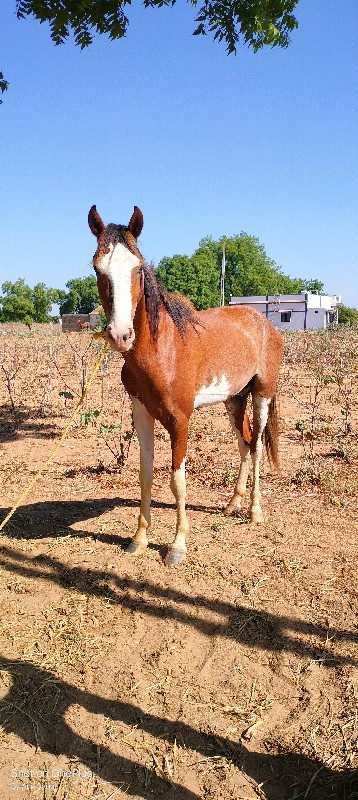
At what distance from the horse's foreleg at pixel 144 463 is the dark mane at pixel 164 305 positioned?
641mm

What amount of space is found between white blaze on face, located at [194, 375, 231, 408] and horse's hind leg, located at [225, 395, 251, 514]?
58 cm

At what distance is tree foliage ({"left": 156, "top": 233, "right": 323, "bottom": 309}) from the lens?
237 ft

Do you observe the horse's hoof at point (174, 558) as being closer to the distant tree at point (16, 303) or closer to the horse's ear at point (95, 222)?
the horse's ear at point (95, 222)

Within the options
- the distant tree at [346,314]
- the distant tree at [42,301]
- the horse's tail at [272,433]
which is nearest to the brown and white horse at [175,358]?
the horse's tail at [272,433]

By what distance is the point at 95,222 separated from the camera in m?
3.15

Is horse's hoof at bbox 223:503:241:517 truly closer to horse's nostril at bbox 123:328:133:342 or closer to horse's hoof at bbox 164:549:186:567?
horse's hoof at bbox 164:549:186:567

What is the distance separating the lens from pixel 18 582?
370 centimetres

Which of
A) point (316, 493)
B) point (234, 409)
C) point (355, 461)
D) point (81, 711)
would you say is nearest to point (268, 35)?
point (234, 409)

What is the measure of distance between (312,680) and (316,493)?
2.79 metres

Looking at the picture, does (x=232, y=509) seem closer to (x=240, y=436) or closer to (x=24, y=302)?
(x=240, y=436)

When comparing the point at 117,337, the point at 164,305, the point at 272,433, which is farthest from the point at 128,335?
the point at 272,433

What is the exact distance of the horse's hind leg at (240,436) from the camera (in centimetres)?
497

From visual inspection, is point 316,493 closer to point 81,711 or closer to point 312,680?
point 312,680

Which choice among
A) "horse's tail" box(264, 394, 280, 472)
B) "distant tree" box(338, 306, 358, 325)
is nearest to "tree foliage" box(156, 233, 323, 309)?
"distant tree" box(338, 306, 358, 325)
